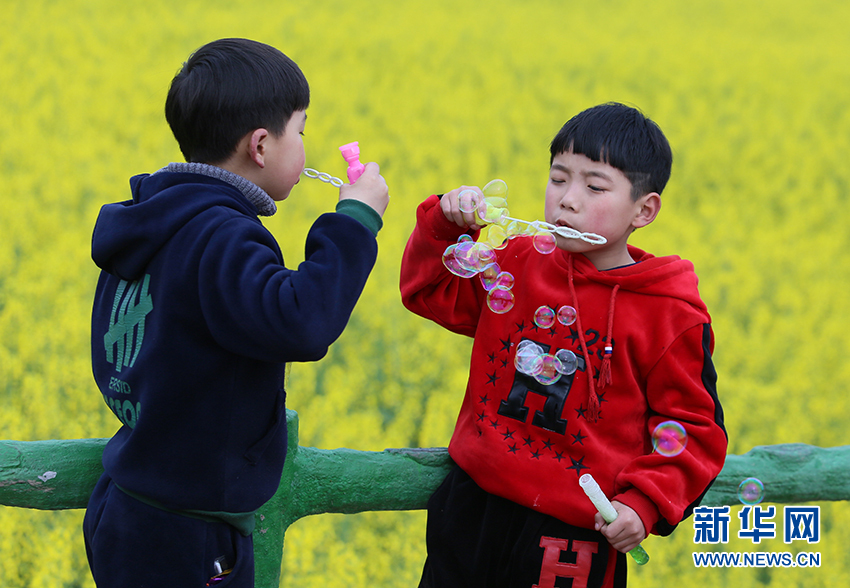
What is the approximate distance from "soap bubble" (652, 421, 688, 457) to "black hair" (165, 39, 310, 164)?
1.15 meters

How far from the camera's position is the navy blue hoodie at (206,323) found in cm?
169

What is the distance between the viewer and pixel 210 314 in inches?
67.5

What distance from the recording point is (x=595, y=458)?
2158 millimetres

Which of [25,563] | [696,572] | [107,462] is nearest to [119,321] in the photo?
[107,462]

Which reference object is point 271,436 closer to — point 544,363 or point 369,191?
point 369,191

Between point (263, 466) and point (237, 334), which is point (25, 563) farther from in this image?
point (237, 334)

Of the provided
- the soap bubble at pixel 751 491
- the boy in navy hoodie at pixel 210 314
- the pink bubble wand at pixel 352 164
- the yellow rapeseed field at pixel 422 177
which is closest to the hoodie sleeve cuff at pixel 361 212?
the boy in navy hoodie at pixel 210 314

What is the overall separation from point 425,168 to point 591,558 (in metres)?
5.54

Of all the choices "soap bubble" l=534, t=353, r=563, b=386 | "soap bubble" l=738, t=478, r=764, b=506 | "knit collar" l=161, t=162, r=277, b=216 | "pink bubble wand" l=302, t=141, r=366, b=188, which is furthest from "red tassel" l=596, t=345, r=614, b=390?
"soap bubble" l=738, t=478, r=764, b=506

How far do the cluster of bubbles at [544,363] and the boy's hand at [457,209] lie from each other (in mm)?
351

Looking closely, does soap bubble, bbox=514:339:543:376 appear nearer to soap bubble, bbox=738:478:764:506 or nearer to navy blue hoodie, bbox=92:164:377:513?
navy blue hoodie, bbox=92:164:377:513

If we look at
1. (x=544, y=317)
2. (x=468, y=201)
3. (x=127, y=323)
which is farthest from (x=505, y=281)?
(x=127, y=323)

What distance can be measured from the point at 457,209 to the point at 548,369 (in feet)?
1.51

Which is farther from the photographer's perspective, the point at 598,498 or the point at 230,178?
the point at 598,498
